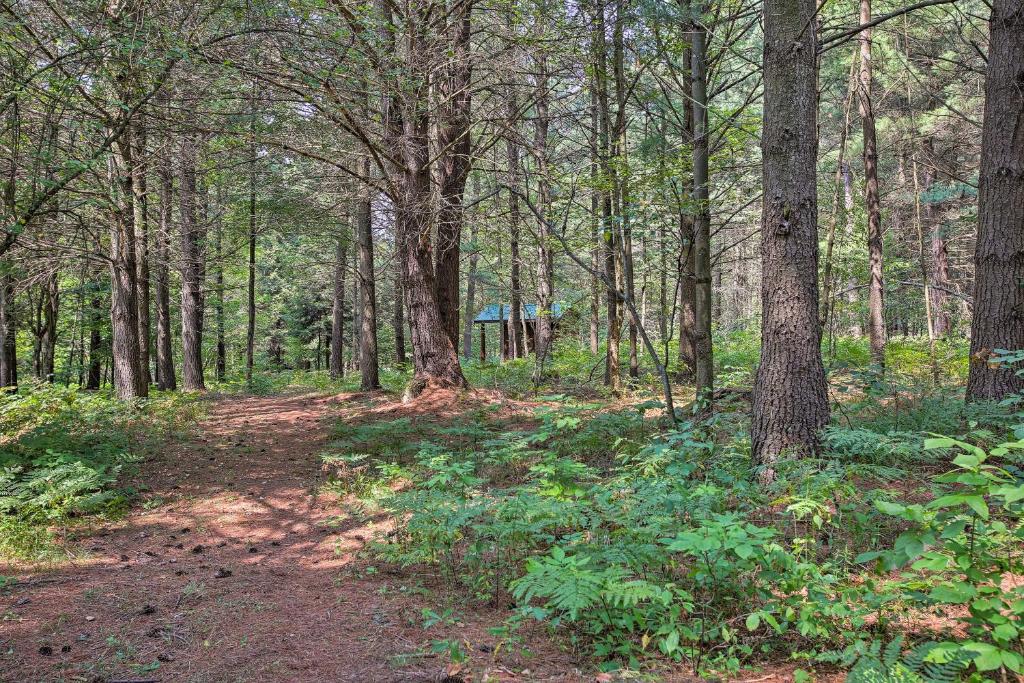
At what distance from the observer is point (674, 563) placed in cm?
312

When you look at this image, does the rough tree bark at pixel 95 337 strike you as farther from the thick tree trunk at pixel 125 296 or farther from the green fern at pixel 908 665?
the green fern at pixel 908 665

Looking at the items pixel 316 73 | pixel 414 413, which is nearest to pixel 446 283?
pixel 414 413

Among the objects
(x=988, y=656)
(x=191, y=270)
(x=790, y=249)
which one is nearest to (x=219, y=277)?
(x=191, y=270)

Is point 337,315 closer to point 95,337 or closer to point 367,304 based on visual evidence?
point 367,304

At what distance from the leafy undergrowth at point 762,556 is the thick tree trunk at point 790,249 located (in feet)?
1.00

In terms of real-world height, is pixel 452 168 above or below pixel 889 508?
above

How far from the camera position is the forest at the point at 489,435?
271 centimetres

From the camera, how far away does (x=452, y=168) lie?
33.2 feet

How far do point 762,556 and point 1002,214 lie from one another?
513 cm

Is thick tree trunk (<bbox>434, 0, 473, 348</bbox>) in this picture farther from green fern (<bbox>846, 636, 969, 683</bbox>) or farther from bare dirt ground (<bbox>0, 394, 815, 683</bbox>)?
green fern (<bbox>846, 636, 969, 683</bbox>)

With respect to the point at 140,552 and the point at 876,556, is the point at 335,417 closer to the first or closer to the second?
the point at 140,552

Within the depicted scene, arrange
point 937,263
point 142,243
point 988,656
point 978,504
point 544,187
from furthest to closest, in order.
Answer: point 937,263 → point 142,243 → point 544,187 → point 978,504 → point 988,656

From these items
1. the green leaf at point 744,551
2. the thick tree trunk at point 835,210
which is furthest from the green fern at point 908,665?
the thick tree trunk at point 835,210

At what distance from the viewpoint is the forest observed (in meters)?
2.71
